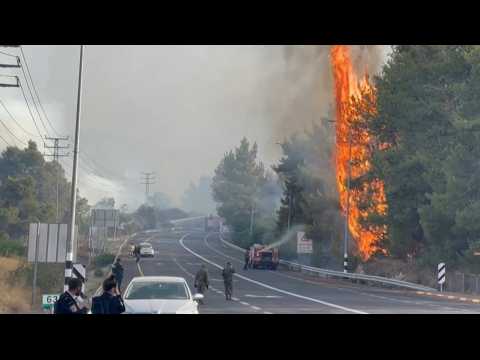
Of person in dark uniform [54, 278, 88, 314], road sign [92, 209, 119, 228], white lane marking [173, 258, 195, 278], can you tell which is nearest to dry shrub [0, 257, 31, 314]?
road sign [92, 209, 119, 228]

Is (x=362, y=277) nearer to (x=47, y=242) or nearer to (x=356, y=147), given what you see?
(x=356, y=147)

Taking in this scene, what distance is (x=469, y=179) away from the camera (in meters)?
50.7

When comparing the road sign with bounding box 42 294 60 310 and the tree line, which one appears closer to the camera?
the road sign with bounding box 42 294 60 310

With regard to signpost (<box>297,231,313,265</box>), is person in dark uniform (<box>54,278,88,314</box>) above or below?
below

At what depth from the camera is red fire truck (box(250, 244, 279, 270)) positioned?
8125cm

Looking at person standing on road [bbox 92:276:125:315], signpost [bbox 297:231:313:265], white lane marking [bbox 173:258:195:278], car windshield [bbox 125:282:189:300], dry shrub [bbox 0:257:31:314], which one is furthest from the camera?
signpost [bbox 297:231:313:265]

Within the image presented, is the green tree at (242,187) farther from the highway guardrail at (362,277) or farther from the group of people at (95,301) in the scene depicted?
the group of people at (95,301)

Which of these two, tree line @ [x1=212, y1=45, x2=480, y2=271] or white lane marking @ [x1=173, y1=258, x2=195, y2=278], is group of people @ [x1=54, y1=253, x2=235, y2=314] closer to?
tree line @ [x1=212, y1=45, x2=480, y2=271]

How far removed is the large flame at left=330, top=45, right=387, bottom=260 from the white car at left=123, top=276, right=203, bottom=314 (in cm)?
5005

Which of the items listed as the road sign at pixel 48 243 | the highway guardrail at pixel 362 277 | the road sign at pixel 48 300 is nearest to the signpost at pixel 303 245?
the highway guardrail at pixel 362 277

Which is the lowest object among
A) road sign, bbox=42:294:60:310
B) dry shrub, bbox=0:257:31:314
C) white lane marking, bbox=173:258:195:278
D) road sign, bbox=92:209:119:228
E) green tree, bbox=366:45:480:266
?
white lane marking, bbox=173:258:195:278

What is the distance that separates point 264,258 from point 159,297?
62.6m
